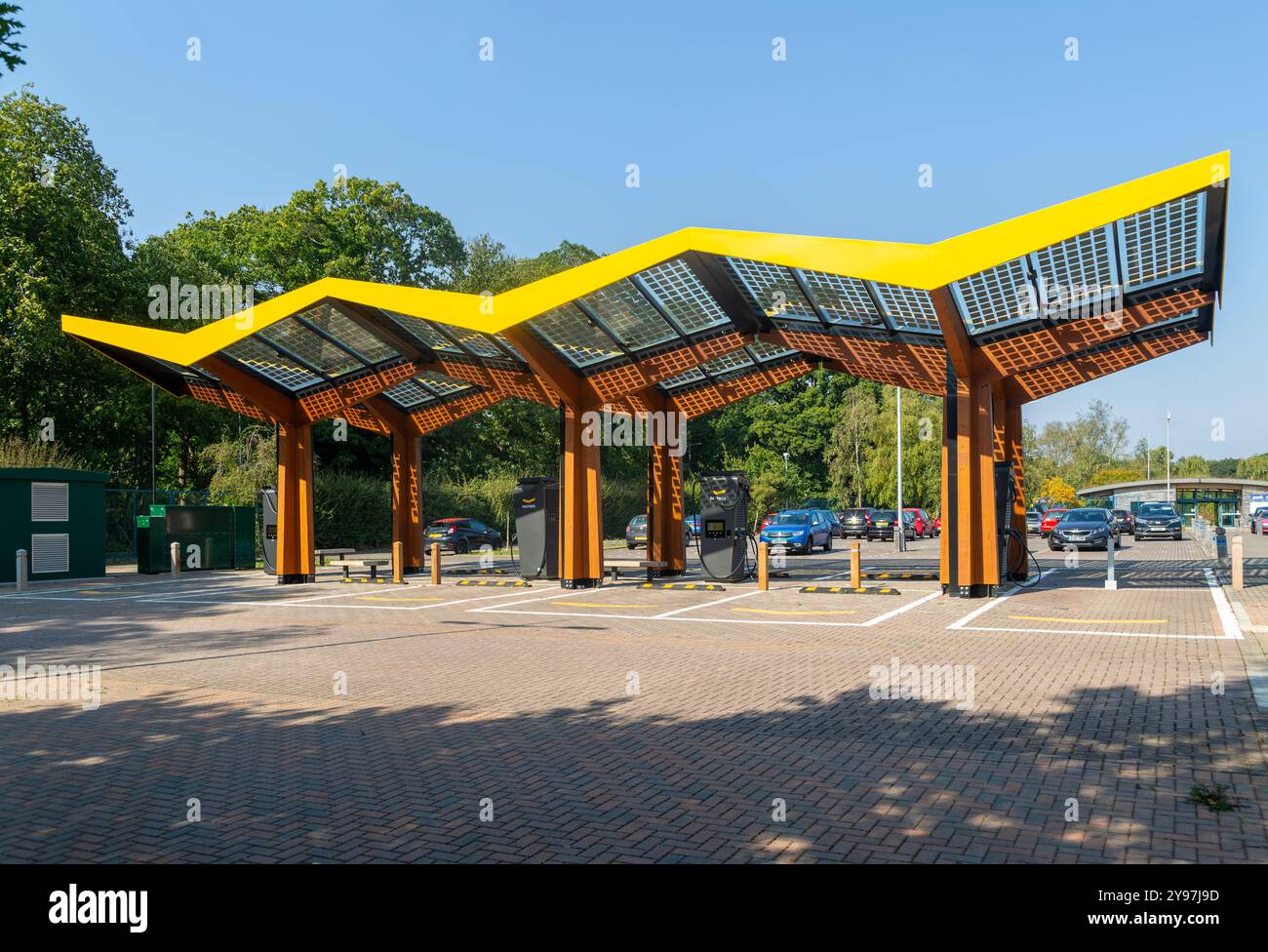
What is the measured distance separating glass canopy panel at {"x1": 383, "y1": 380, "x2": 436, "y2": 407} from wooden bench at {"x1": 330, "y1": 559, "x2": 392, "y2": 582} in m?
4.52

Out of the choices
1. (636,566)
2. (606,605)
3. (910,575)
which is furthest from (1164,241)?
(636,566)

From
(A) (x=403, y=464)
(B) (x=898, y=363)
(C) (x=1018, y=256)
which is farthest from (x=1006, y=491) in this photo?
(A) (x=403, y=464)

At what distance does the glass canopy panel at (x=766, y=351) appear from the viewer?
21.2m

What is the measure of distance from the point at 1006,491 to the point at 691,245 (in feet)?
27.1

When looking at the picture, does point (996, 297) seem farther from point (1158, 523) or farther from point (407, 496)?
point (1158, 523)

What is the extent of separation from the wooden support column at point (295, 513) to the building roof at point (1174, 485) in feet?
255

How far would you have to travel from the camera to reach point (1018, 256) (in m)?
13.9

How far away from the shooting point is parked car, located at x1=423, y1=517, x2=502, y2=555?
3719cm

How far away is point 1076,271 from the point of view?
15.0 metres

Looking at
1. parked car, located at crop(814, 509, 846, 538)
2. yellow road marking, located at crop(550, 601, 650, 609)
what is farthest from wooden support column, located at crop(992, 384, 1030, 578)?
parked car, located at crop(814, 509, 846, 538)

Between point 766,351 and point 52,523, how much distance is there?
1829 cm

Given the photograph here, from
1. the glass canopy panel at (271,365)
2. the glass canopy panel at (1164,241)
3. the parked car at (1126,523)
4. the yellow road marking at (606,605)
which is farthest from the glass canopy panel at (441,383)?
the parked car at (1126,523)

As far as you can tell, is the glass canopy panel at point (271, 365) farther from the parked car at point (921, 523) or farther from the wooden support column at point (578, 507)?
the parked car at point (921, 523)
